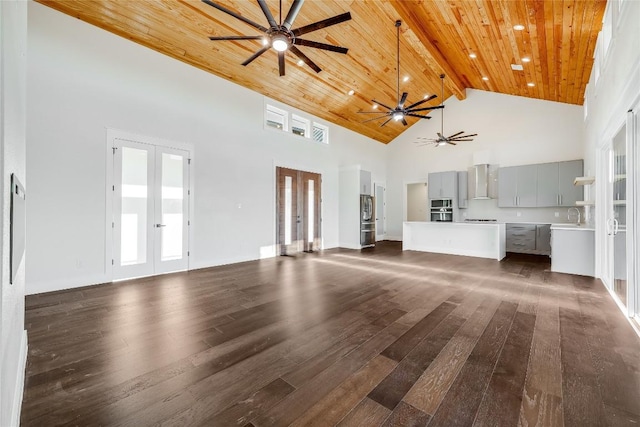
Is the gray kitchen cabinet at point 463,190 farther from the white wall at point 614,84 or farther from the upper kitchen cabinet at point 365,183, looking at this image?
the white wall at point 614,84

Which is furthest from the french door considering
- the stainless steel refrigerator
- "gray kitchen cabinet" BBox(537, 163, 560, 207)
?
"gray kitchen cabinet" BBox(537, 163, 560, 207)

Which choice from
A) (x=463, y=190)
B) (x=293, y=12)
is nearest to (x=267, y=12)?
(x=293, y=12)

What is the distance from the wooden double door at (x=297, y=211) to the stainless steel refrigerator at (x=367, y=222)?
1332mm

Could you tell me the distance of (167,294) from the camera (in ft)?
12.4

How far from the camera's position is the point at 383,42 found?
574cm

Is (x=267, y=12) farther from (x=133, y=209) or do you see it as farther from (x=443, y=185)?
(x=443, y=185)

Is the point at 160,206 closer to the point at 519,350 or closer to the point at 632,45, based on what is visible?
the point at 519,350

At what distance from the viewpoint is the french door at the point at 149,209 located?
178 inches

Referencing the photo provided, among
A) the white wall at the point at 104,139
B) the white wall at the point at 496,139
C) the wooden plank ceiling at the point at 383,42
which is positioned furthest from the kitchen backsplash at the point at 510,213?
the white wall at the point at 104,139

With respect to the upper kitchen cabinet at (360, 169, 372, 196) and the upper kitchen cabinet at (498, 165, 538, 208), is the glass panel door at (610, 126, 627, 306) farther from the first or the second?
the upper kitchen cabinet at (360, 169, 372, 196)

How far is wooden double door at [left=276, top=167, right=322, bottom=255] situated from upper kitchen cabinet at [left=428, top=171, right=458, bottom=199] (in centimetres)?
394

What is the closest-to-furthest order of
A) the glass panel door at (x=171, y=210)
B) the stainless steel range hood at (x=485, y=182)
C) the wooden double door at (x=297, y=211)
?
the glass panel door at (x=171, y=210)
the wooden double door at (x=297, y=211)
the stainless steel range hood at (x=485, y=182)

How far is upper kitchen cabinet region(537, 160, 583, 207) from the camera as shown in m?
6.93

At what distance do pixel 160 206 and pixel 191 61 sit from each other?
2.81 metres
